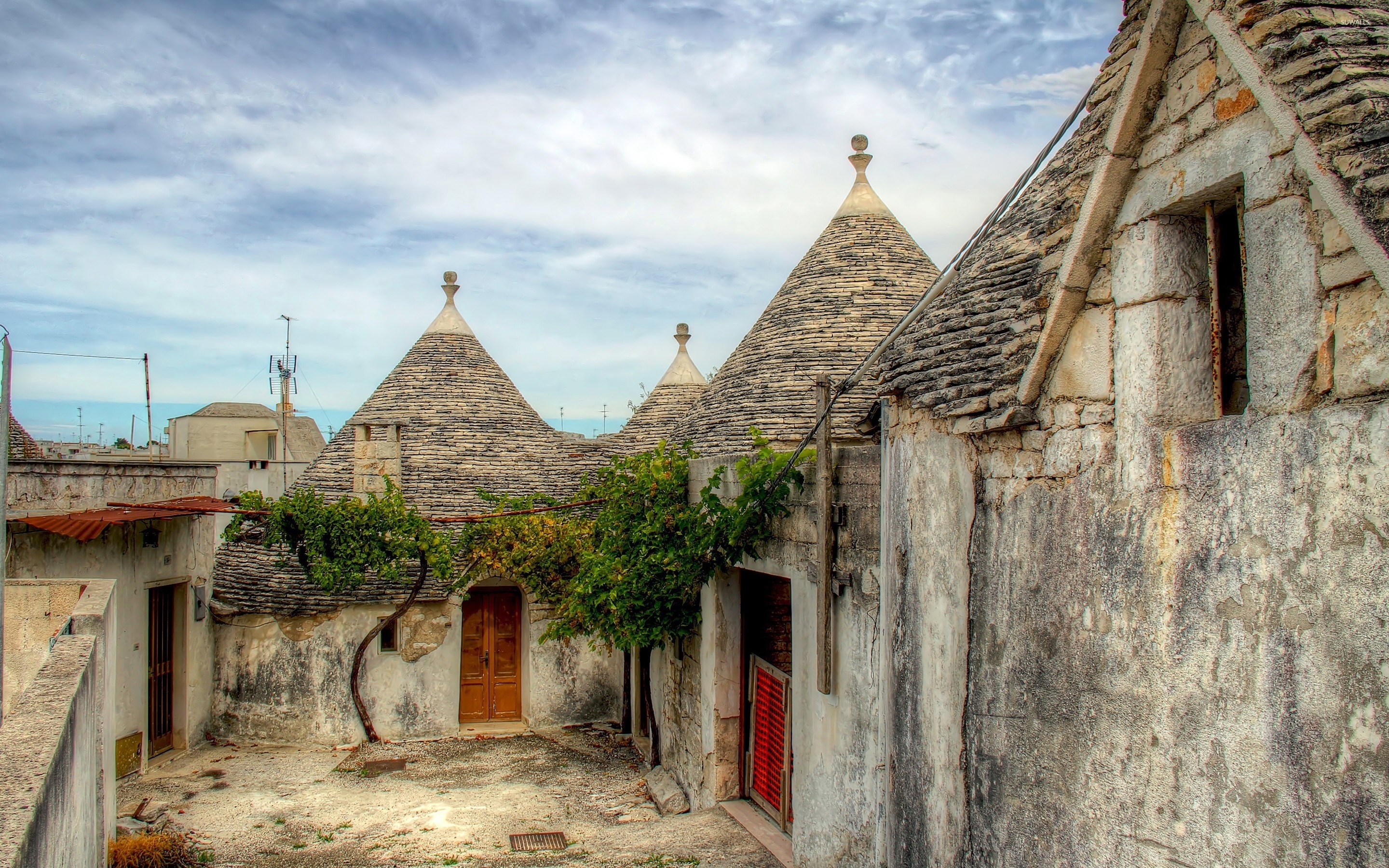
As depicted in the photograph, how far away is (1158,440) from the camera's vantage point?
9.63 ft

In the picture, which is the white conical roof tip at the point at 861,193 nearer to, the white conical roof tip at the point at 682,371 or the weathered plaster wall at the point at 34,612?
the white conical roof tip at the point at 682,371

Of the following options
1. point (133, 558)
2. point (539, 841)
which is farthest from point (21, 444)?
point (539, 841)

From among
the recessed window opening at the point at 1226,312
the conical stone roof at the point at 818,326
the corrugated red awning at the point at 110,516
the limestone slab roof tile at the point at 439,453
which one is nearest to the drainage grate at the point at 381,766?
the limestone slab roof tile at the point at 439,453

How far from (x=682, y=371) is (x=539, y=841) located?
28.0 ft

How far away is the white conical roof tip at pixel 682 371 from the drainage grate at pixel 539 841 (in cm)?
814

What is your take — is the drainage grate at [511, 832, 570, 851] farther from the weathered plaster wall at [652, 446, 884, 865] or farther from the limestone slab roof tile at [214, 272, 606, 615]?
the limestone slab roof tile at [214, 272, 606, 615]

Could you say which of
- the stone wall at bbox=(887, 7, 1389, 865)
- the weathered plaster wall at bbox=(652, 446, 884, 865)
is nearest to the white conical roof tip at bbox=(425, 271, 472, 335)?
the weathered plaster wall at bbox=(652, 446, 884, 865)

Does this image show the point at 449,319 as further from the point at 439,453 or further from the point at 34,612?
the point at 34,612

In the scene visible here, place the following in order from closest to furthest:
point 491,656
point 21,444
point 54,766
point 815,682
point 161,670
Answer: point 54,766 → point 815,682 → point 161,670 → point 491,656 → point 21,444

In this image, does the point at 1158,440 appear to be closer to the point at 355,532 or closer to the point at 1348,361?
the point at 1348,361

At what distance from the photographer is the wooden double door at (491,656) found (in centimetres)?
1262

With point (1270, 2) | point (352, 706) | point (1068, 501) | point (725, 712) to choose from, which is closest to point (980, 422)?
point (1068, 501)

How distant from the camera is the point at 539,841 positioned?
8.25 metres

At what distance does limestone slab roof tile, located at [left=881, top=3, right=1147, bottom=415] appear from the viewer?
3369 mm
